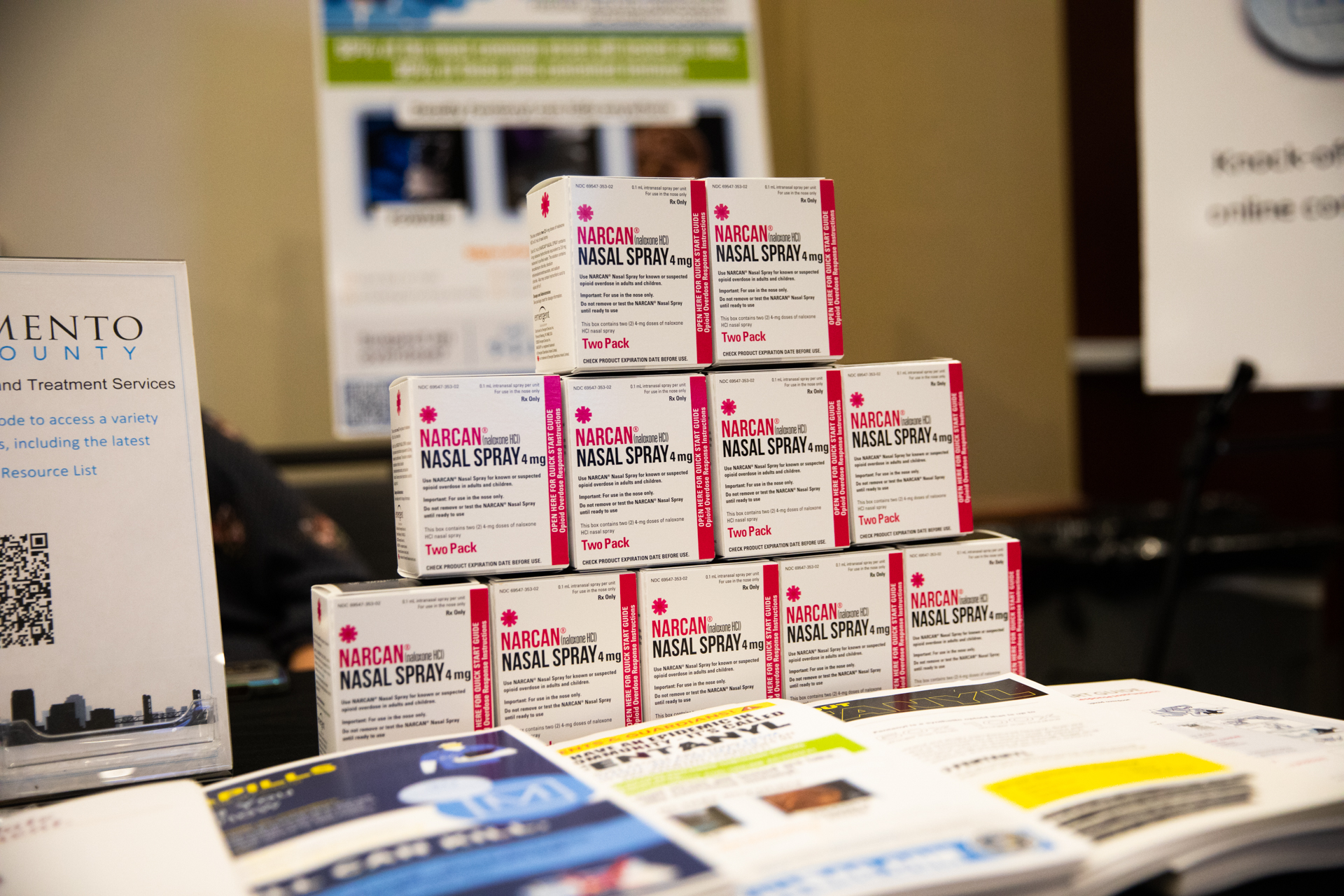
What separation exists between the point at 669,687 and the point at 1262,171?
57.7 inches

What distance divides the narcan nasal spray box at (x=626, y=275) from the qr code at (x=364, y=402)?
164 cm

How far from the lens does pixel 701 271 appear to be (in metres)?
0.96

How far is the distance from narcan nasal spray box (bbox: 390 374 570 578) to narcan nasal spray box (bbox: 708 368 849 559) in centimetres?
16

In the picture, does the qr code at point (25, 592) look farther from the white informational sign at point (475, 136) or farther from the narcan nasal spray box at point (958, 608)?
the white informational sign at point (475, 136)

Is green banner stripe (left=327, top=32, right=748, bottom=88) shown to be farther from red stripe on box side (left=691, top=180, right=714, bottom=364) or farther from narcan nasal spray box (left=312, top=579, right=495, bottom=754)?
narcan nasal spray box (left=312, top=579, right=495, bottom=754)

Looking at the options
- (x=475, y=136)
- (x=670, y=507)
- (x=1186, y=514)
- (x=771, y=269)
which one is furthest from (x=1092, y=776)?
(x=475, y=136)

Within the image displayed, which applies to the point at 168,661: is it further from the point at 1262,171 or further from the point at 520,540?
the point at 1262,171

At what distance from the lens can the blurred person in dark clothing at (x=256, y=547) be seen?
67.6 inches

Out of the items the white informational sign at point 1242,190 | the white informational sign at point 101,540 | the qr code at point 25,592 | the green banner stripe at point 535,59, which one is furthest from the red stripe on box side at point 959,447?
the green banner stripe at point 535,59

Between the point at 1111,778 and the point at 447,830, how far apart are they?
45 centimetres

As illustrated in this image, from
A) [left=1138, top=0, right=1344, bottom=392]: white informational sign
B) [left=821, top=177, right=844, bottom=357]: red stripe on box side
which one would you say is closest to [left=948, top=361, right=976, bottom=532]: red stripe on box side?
[left=821, top=177, right=844, bottom=357]: red stripe on box side

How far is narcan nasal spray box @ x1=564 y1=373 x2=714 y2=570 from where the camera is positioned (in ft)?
3.02

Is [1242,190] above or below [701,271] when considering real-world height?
above

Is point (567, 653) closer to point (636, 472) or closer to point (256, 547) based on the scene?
point (636, 472)
